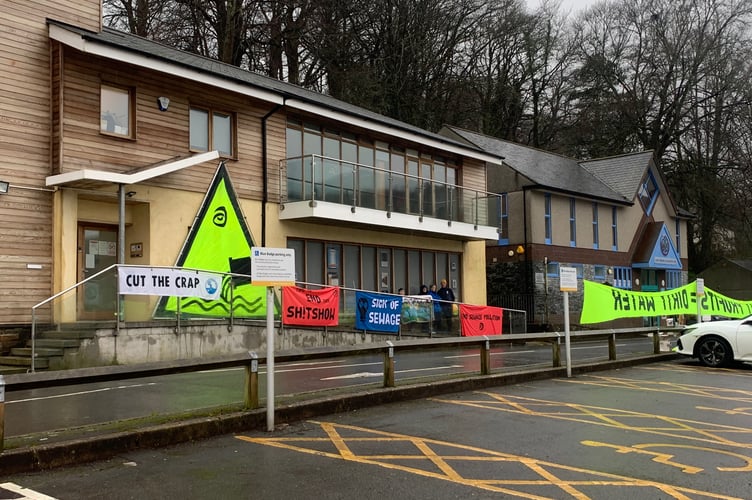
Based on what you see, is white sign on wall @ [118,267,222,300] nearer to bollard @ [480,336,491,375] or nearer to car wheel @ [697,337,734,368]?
bollard @ [480,336,491,375]

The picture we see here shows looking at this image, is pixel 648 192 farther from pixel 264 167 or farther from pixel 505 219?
pixel 264 167

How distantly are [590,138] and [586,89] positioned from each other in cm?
335

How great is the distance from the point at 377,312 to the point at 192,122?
7.25 metres

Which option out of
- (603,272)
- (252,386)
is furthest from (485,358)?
(603,272)

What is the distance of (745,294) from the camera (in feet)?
167

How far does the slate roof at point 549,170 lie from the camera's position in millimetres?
33531

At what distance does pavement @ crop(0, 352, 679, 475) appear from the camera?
22.1ft

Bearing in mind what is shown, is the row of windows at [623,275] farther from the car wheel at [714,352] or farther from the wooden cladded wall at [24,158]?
the wooden cladded wall at [24,158]

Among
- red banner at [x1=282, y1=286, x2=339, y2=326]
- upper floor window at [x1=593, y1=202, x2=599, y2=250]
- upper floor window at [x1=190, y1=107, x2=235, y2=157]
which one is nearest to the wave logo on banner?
red banner at [x1=282, y1=286, x2=339, y2=326]

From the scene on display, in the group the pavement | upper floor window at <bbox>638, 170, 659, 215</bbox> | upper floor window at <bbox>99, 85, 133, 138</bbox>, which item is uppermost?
upper floor window at <bbox>638, 170, 659, 215</bbox>

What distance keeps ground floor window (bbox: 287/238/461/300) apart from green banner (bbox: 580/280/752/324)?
24.9 feet

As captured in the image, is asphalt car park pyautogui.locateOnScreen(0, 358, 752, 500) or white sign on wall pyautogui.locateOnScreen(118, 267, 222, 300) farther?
white sign on wall pyautogui.locateOnScreen(118, 267, 222, 300)

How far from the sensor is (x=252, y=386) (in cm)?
883

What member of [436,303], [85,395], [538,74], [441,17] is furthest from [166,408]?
[538,74]
